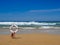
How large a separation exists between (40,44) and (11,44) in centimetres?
185

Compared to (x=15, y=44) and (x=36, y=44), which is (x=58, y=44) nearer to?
(x=36, y=44)

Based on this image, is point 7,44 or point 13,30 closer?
point 7,44

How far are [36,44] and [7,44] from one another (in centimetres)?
185

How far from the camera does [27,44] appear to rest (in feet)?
40.5

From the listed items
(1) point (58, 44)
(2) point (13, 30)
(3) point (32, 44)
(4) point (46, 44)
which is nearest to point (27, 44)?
(3) point (32, 44)

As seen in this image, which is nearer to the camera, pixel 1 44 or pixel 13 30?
pixel 1 44

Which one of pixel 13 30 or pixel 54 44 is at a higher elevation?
pixel 13 30

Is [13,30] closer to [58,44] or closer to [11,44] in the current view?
[11,44]

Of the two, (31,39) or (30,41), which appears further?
(31,39)

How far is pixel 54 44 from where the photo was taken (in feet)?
40.4

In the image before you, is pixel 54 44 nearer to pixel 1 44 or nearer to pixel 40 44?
pixel 40 44

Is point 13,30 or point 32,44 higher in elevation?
point 13,30

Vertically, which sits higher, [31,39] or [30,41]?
[31,39]

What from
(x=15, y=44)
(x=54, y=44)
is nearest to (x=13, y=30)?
(x=15, y=44)
